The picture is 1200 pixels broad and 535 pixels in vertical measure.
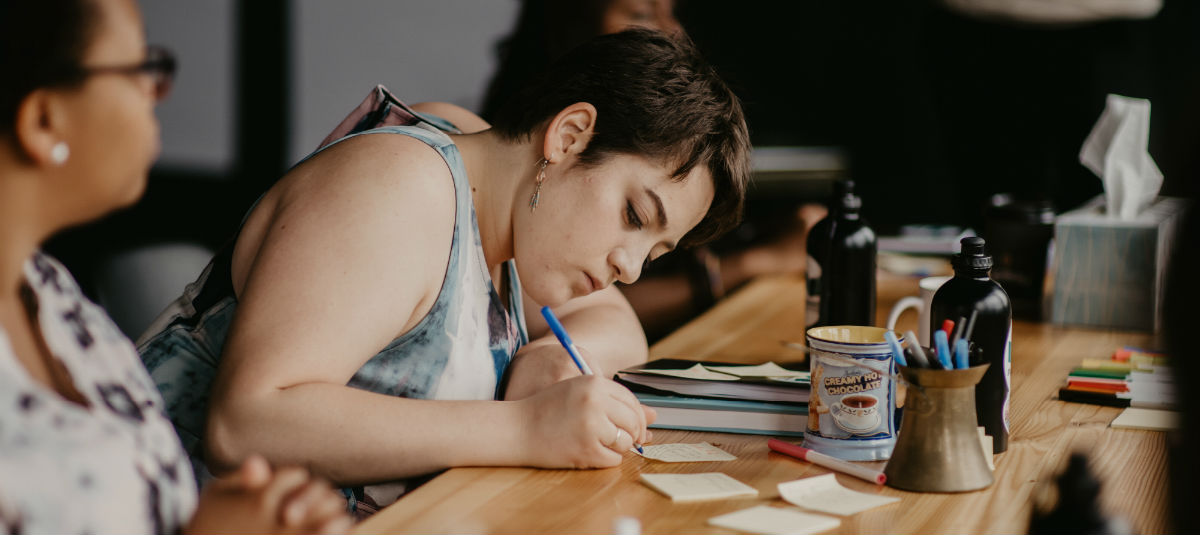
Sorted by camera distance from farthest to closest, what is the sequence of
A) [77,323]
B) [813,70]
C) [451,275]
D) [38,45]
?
[813,70], [451,275], [77,323], [38,45]

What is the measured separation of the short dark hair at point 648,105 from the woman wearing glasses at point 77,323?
2.19 feet

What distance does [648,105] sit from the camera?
4.12 ft

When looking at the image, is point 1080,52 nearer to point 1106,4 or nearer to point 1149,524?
point 1106,4

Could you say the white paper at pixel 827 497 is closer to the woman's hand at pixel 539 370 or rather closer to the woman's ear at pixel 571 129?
the woman's hand at pixel 539 370

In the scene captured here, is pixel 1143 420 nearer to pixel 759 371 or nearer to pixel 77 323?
pixel 759 371

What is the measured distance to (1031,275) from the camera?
2008mm

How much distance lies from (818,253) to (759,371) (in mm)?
316

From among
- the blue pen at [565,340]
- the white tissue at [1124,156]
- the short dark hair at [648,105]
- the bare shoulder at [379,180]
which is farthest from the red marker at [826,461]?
the white tissue at [1124,156]

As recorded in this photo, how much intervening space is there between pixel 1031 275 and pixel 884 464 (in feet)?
3.47

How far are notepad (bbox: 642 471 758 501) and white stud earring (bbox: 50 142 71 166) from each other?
24.4 inches

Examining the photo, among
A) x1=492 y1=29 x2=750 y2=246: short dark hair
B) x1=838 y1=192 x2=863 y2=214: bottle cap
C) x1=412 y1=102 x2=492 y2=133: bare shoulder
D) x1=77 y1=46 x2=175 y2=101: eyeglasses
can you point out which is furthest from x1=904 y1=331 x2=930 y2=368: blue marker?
x1=412 y1=102 x2=492 y2=133: bare shoulder

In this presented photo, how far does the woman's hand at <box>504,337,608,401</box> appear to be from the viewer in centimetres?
129

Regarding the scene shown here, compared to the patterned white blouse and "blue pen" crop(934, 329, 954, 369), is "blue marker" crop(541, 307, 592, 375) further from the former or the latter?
the patterned white blouse

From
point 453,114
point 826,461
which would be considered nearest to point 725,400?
point 826,461
